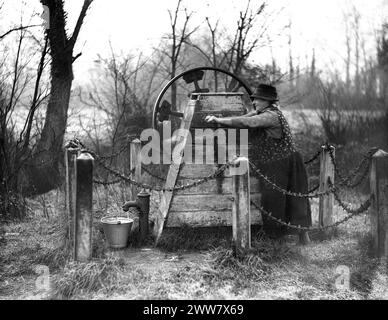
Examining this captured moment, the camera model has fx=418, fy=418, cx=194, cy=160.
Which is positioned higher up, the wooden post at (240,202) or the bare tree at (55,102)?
the bare tree at (55,102)

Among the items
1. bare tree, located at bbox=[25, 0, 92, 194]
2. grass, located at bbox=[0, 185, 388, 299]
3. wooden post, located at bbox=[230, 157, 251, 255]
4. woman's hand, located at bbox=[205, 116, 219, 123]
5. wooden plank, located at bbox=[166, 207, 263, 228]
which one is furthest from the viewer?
bare tree, located at bbox=[25, 0, 92, 194]

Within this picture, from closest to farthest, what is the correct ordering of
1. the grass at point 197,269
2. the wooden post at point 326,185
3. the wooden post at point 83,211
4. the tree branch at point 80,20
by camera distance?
the grass at point 197,269 < the wooden post at point 83,211 < the wooden post at point 326,185 < the tree branch at point 80,20

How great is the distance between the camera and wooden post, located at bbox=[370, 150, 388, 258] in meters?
5.23

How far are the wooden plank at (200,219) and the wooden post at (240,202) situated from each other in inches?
34.9

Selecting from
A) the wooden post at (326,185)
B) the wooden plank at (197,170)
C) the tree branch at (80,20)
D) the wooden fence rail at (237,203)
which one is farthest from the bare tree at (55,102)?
the wooden post at (326,185)

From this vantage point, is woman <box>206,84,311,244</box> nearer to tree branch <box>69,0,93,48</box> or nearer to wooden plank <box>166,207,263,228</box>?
wooden plank <box>166,207,263,228</box>

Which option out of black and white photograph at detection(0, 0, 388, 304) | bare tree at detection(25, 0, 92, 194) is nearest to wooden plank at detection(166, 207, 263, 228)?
black and white photograph at detection(0, 0, 388, 304)

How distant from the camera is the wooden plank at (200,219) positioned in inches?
222

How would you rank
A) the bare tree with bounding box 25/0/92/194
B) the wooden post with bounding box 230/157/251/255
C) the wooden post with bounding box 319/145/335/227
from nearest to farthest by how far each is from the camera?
the wooden post with bounding box 230/157/251/255 → the wooden post with bounding box 319/145/335/227 → the bare tree with bounding box 25/0/92/194

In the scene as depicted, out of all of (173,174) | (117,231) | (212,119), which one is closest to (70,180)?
(117,231)

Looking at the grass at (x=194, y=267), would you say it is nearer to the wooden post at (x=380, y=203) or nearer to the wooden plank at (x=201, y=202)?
the wooden post at (x=380, y=203)

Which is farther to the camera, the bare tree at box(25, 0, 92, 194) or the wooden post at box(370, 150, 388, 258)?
the bare tree at box(25, 0, 92, 194)

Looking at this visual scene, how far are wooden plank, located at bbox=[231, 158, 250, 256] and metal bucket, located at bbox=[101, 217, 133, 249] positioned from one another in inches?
61.1
